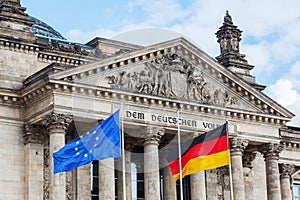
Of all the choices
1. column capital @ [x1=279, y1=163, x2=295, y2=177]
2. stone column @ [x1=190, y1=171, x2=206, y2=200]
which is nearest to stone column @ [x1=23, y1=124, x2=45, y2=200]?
stone column @ [x1=190, y1=171, x2=206, y2=200]

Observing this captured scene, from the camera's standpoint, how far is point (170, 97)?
43125 mm

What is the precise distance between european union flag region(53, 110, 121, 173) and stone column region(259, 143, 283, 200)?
573 inches

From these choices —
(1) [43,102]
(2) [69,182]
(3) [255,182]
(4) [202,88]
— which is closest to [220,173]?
(3) [255,182]

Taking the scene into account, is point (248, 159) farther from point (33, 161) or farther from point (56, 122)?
point (56, 122)

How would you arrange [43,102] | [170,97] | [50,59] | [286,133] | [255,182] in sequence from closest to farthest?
[43,102]
[170,97]
[50,59]
[255,182]
[286,133]

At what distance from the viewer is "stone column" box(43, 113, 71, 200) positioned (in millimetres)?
38375

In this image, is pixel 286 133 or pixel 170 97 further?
pixel 286 133

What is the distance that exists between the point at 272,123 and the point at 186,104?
7.08 meters

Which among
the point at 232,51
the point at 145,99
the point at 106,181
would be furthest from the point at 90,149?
the point at 232,51

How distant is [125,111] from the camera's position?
41.6m

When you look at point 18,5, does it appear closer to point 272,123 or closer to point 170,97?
point 170,97

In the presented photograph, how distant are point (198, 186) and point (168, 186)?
2.64 metres

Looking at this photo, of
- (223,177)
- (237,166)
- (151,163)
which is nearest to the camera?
(151,163)

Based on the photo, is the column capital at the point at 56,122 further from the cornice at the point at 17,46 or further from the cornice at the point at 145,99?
the cornice at the point at 17,46
